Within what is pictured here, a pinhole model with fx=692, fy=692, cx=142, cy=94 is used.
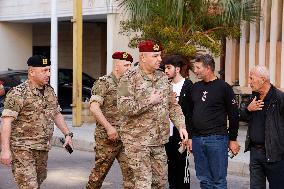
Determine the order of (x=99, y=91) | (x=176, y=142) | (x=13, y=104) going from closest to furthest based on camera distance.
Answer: (x=13, y=104), (x=99, y=91), (x=176, y=142)

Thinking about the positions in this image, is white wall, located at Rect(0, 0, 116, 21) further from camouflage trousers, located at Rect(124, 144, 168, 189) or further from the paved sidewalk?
camouflage trousers, located at Rect(124, 144, 168, 189)

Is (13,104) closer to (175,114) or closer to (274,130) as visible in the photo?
(175,114)

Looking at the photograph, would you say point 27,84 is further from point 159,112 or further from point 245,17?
point 245,17

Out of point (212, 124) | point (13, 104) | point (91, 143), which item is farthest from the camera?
point (91, 143)

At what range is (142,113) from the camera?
6445 mm

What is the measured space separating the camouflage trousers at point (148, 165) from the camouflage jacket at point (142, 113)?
0.07 m

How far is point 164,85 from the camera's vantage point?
662 centimetres

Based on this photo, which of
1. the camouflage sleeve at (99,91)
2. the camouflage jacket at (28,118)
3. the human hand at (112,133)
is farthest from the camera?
the camouflage sleeve at (99,91)

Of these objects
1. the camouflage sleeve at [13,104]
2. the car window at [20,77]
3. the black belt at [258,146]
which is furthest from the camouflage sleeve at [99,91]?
the car window at [20,77]

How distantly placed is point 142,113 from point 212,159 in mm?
1113

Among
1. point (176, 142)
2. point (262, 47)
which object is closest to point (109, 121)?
point (176, 142)

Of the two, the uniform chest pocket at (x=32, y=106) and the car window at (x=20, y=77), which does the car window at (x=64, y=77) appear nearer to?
the car window at (x=20, y=77)

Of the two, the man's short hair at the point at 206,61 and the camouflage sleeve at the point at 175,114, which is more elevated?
the man's short hair at the point at 206,61

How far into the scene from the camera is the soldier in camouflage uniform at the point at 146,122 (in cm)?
645
